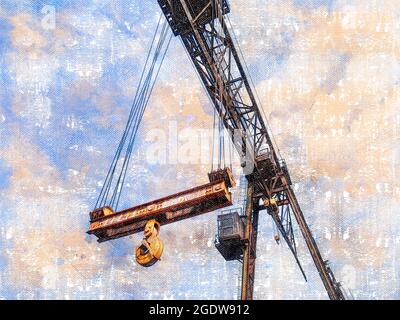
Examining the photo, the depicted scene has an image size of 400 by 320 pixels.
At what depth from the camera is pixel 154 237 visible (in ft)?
28.9

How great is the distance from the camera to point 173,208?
9383 millimetres

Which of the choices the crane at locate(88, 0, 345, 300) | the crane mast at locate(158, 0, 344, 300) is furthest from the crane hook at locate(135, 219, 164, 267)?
the crane mast at locate(158, 0, 344, 300)

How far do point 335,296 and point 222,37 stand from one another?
12825 millimetres

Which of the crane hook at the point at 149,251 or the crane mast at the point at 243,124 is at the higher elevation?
the crane mast at the point at 243,124

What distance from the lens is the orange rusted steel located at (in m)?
9.23

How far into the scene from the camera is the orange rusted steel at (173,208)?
363 inches

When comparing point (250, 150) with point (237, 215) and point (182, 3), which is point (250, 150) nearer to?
point (237, 215)

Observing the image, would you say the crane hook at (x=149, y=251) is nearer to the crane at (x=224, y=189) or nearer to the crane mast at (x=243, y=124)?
the crane at (x=224, y=189)

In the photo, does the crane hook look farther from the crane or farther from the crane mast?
the crane mast

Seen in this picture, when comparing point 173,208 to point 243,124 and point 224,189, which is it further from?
point 243,124

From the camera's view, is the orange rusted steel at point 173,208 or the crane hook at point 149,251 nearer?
the crane hook at point 149,251

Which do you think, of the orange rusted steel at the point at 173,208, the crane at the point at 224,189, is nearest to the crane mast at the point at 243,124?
the crane at the point at 224,189

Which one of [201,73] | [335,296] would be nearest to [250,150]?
[201,73]

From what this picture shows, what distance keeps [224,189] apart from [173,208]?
1.19 meters
